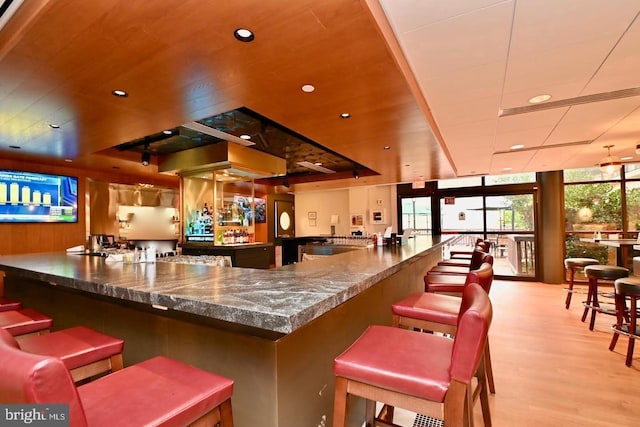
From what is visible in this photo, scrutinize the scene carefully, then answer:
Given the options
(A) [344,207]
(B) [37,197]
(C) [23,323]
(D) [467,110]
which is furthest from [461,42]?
(A) [344,207]

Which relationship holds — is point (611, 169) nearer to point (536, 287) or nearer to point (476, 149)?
point (476, 149)

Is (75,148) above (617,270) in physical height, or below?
above

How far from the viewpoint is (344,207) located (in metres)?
9.90

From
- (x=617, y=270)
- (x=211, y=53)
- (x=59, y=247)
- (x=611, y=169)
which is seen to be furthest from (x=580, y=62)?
(x=59, y=247)

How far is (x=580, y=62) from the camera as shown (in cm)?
212

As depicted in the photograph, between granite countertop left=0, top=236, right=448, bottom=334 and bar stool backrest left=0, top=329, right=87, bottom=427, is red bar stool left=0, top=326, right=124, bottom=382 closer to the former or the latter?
granite countertop left=0, top=236, right=448, bottom=334

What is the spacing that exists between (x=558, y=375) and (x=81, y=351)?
11.4ft

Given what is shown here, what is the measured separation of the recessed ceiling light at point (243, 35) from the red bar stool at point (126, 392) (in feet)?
5.27

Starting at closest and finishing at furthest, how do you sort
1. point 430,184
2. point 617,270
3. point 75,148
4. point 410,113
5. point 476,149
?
1. point 410,113
2. point 617,270
3. point 75,148
4. point 476,149
5. point 430,184

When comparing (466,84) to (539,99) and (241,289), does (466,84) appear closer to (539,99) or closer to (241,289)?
(539,99)

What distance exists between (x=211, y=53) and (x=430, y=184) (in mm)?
7194

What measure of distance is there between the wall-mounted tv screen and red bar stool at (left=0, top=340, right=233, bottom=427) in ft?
17.4

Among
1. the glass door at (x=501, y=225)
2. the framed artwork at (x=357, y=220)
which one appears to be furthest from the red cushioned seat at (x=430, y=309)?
the framed artwork at (x=357, y=220)

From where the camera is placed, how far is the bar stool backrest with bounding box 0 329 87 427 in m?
0.61
